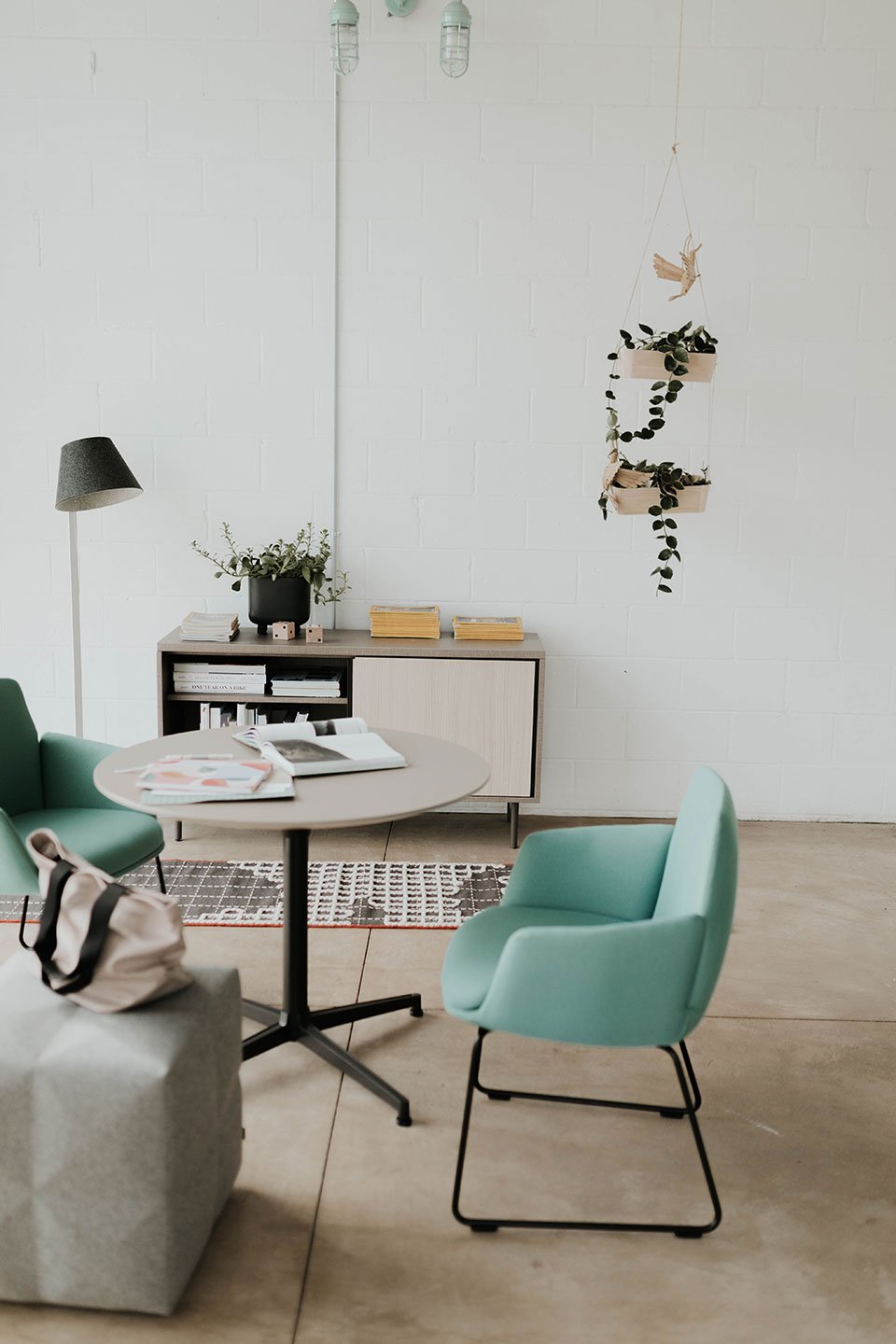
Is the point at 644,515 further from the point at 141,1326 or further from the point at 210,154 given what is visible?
the point at 141,1326

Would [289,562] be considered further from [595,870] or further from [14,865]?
[595,870]

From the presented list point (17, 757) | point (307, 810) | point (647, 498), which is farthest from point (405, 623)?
point (307, 810)

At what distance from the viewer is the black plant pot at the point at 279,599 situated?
4.37 m

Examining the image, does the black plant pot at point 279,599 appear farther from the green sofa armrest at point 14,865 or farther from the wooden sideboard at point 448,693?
the green sofa armrest at point 14,865

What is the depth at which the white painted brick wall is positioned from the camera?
14.3 ft

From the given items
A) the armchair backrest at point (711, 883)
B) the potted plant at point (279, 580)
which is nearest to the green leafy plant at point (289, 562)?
the potted plant at point (279, 580)

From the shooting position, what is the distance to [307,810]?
2.36 metres

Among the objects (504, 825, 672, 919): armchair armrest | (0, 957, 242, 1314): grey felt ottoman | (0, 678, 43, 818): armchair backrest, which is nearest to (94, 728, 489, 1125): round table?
(504, 825, 672, 919): armchair armrest

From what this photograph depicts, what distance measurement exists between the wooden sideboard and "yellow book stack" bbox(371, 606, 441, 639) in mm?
90

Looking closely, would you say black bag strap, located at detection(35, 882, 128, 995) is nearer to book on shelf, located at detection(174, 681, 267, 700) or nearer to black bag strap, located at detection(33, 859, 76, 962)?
black bag strap, located at detection(33, 859, 76, 962)

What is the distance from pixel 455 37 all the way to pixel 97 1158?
3.53 m

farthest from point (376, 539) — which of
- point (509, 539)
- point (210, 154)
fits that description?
point (210, 154)

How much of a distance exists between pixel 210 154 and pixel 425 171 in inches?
31.9

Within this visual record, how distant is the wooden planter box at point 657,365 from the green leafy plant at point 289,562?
1348 mm
